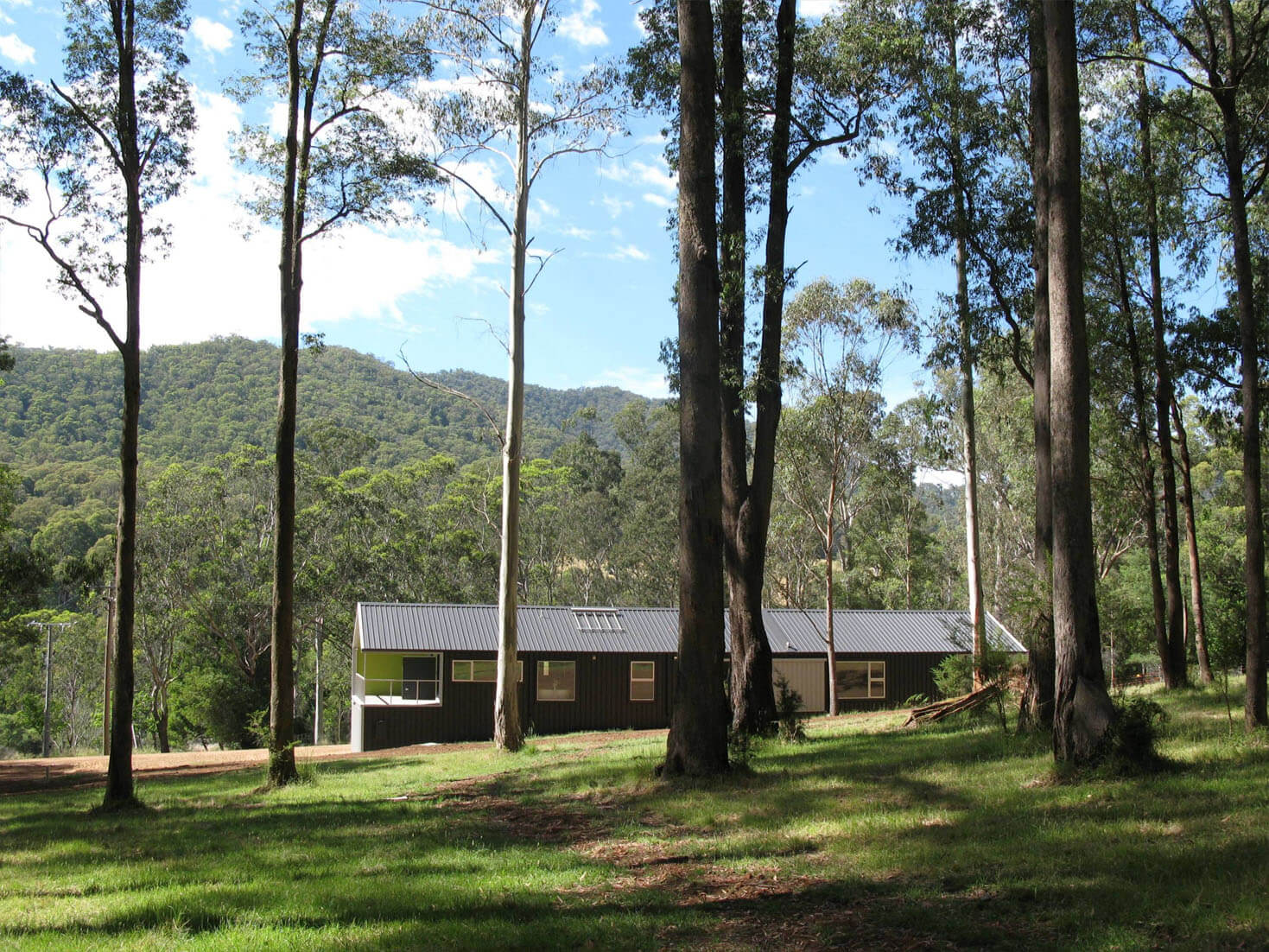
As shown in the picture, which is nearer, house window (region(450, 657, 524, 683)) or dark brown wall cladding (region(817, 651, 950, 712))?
house window (region(450, 657, 524, 683))

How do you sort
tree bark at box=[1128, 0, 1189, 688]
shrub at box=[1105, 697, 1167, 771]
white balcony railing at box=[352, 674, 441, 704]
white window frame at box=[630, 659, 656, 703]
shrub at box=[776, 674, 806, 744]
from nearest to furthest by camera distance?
shrub at box=[1105, 697, 1167, 771] → shrub at box=[776, 674, 806, 744] → tree bark at box=[1128, 0, 1189, 688] → white balcony railing at box=[352, 674, 441, 704] → white window frame at box=[630, 659, 656, 703]

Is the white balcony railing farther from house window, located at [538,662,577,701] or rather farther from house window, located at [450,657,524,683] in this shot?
house window, located at [538,662,577,701]

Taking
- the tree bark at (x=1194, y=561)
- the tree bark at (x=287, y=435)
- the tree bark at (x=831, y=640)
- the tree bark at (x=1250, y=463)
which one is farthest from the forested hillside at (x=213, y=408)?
the tree bark at (x=1250, y=463)

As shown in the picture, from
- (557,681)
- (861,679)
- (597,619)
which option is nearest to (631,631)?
(597,619)

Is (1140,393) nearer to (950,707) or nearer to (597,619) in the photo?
(950,707)

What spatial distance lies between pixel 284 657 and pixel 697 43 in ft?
30.9

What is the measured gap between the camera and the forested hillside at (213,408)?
221ft

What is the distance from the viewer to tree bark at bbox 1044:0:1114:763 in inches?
342

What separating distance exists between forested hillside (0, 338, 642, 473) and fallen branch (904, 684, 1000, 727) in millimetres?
40350

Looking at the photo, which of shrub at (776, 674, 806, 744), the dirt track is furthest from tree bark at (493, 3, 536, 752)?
shrub at (776, 674, 806, 744)

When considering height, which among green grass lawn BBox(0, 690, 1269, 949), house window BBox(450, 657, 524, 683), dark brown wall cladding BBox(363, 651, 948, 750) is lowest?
dark brown wall cladding BBox(363, 651, 948, 750)

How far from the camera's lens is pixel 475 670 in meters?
26.6

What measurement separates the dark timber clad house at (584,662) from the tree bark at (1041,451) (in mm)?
13312

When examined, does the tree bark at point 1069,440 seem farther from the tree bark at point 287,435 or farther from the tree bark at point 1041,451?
the tree bark at point 287,435
